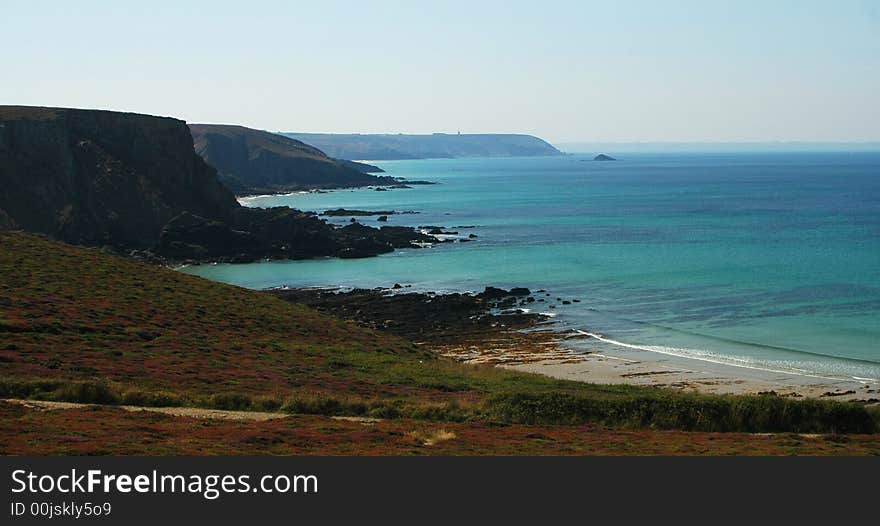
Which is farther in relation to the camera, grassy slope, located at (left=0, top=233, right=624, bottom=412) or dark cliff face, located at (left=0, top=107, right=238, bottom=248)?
dark cliff face, located at (left=0, top=107, right=238, bottom=248)

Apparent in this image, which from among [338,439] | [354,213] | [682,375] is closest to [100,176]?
[354,213]

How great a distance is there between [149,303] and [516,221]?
8989cm

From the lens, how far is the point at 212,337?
3659 cm

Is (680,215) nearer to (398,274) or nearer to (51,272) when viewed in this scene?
(398,274)

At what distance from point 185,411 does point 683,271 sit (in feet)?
192

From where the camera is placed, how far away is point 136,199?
96.2m

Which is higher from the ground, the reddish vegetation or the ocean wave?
the reddish vegetation

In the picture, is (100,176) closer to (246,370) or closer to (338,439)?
(246,370)

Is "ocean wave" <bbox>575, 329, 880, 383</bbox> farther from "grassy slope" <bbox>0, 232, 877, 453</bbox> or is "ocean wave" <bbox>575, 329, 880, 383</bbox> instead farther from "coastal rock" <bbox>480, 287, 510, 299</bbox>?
"coastal rock" <bbox>480, 287, 510, 299</bbox>

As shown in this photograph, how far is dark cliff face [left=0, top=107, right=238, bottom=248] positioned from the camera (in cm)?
8731

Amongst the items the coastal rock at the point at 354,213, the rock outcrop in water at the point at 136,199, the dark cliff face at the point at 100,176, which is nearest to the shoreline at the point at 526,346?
the rock outcrop in water at the point at 136,199

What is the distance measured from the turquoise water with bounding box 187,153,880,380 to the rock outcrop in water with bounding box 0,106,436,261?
22.1ft

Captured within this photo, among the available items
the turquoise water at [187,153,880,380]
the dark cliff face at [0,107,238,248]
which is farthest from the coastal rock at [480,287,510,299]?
the dark cliff face at [0,107,238,248]

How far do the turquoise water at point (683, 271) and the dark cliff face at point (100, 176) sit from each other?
1538cm
